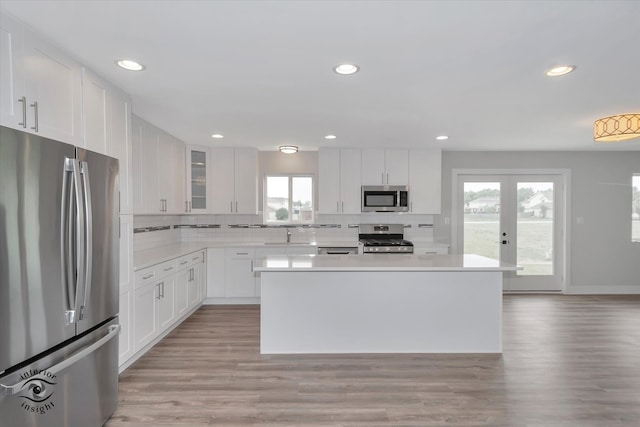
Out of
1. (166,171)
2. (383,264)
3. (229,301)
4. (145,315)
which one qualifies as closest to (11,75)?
(145,315)

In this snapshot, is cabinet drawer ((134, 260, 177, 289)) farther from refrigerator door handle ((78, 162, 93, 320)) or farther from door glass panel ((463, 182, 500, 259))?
door glass panel ((463, 182, 500, 259))

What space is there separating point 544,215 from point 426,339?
386cm

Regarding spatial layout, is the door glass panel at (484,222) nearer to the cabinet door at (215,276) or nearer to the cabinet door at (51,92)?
the cabinet door at (215,276)

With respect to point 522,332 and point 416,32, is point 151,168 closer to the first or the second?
point 416,32

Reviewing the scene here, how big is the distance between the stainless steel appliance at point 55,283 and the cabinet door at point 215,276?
2.85 metres

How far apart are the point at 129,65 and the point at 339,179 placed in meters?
3.51

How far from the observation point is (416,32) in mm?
1948

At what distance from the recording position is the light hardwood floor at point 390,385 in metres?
2.32

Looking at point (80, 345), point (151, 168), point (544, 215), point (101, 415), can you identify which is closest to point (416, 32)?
point (80, 345)

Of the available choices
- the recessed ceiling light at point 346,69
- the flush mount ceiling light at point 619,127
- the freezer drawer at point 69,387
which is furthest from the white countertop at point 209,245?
the flush mount ceiling light at point 619,127

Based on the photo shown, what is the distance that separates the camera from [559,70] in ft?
8.04

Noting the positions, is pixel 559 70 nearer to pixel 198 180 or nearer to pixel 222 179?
pixel 222 179

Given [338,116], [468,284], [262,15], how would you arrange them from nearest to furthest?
[262,15], [468,284], [338,116]

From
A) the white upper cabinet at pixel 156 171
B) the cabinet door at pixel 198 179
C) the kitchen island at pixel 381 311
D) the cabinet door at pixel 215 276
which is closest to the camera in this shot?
the kitchen island at pixel 381 311
